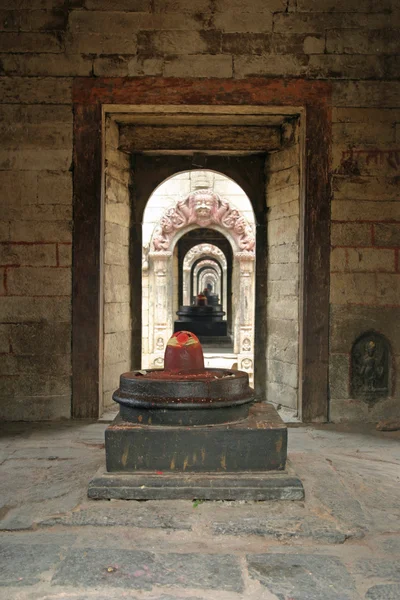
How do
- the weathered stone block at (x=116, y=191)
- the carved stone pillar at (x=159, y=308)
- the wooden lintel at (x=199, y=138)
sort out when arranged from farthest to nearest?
the carved stone pillar at (x=159, y=308) < the wooden lintel at (x=199, y=138) < the weathered stone block at (x=116, y=191)

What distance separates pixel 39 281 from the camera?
538cm

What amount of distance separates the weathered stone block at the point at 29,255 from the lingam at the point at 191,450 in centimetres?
232

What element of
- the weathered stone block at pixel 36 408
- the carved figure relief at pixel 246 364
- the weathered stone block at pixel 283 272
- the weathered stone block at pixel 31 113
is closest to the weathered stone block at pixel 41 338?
the weathered stone block at pixel 36 408

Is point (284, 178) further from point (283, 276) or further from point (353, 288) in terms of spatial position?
point (353, 288)

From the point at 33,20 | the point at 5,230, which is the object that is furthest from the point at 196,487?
the point at 33,20

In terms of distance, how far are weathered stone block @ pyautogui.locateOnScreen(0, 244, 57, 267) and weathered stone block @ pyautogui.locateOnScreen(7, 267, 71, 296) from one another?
54 mm

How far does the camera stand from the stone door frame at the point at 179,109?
17.5ft

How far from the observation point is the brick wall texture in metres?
5.30

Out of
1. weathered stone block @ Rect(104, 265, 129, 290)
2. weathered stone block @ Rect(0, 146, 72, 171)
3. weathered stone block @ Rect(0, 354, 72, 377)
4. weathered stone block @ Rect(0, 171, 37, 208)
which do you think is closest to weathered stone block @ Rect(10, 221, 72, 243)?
weathered stone block @ Rect(0, 171, 37, 208)

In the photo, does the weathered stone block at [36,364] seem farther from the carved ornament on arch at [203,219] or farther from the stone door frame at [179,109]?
the carved ornament on arch at [203,219]

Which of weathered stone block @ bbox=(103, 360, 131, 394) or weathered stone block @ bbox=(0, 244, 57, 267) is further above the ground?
weathered stone block @ bbox=(0, 244, 57, 267)

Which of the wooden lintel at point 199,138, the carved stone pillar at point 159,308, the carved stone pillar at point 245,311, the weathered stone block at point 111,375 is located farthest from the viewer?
the carved stone pillar at point 159,308

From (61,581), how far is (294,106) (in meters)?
4.36

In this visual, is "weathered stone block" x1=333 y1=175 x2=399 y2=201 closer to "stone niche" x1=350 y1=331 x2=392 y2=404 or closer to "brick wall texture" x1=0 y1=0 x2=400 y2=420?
"brick wall texture" x1=0 y1=0 x2=400 y2=420
